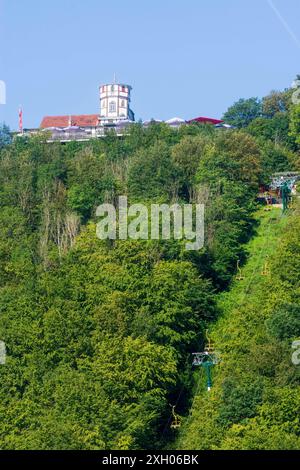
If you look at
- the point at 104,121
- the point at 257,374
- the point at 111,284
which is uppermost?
the point at 104,121

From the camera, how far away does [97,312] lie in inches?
2271

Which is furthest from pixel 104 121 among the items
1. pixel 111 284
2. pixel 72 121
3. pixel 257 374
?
pixel 257 374

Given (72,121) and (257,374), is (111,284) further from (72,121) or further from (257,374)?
(72,121)

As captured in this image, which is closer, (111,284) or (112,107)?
(111,284)

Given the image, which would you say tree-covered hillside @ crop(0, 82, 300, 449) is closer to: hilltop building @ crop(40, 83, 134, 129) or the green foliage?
the green foliage

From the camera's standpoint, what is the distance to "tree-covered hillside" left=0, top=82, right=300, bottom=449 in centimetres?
5147

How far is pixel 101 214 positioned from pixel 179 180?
5946mm

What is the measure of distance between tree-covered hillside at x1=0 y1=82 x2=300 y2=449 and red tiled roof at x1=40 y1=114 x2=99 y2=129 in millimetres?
30132

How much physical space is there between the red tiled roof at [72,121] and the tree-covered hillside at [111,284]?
30132 mm

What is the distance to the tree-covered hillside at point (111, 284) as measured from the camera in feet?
169

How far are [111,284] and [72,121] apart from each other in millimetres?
59127

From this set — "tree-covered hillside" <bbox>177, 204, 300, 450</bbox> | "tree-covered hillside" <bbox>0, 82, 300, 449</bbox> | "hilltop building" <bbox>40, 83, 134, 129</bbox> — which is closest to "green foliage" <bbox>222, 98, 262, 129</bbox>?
"hilltop building" <bbox>40, 83, 134, 129</bbox>

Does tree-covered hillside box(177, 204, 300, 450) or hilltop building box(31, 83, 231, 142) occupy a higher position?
hilltop building box(31, 83, 231, 142)

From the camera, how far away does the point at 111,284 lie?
6053 centimetres
